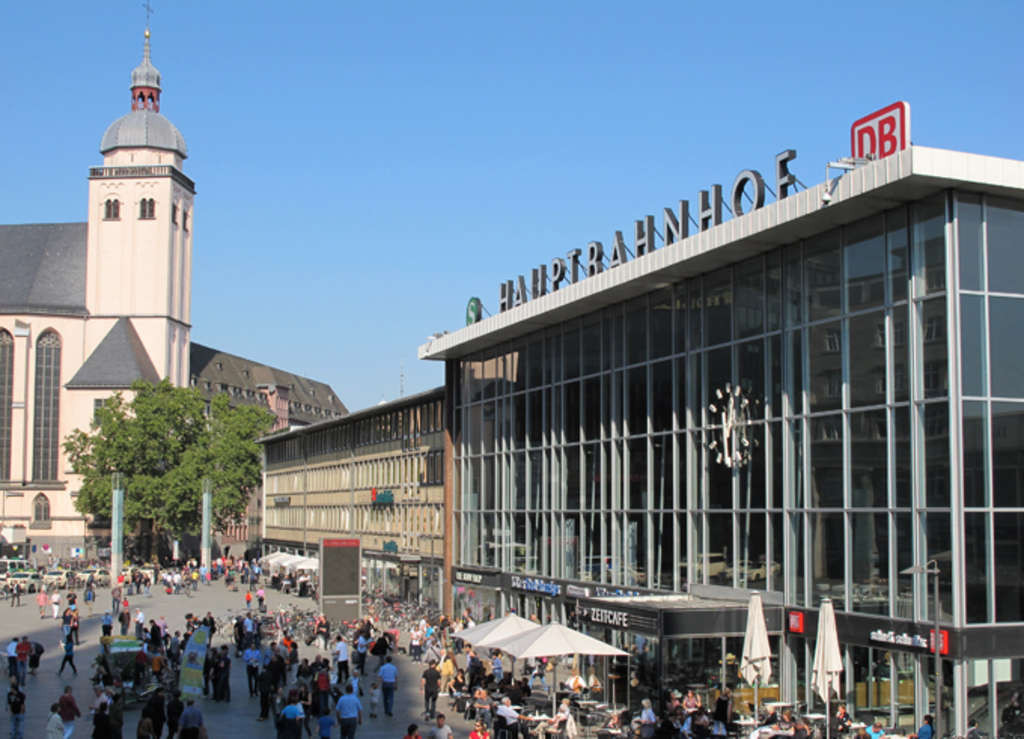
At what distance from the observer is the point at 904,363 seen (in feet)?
76.9

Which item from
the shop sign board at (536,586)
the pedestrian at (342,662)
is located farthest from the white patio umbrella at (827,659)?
the shop sign board at (536,586)

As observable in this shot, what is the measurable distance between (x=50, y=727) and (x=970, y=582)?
16.2 meters

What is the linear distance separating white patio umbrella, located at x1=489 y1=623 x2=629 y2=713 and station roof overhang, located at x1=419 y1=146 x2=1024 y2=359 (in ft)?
29.3

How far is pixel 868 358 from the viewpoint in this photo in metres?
24.4

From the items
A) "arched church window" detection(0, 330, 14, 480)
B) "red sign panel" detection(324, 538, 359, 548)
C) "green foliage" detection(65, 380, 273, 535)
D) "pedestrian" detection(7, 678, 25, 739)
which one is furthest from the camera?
"arched church window" detection(0, 330, 14, 480)

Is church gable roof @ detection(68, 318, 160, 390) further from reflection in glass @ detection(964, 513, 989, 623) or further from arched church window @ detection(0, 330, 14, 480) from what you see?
reflection in glass @ detection(964, 513, 989, 623)

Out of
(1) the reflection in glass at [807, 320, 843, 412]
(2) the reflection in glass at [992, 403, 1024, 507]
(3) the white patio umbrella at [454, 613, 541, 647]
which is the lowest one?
(3) the white patio umbrella at [454, 613, 541, 647]

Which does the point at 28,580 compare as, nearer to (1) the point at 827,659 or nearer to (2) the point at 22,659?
(2) the point at 22,659

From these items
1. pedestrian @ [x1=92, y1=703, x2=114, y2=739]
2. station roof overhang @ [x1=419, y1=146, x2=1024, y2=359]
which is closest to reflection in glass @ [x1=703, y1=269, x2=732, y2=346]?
station roof overhang @ [x1=419, y1=146, x2=1024, y2=359]

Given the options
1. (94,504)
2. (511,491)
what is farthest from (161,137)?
(511,491)

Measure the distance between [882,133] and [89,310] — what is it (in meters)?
103

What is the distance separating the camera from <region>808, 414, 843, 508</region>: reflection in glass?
2521 cm

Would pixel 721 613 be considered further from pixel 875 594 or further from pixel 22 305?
pixel 22 305

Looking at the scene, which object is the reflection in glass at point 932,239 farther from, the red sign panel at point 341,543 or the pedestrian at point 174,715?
the red sign panel at point 341,543
